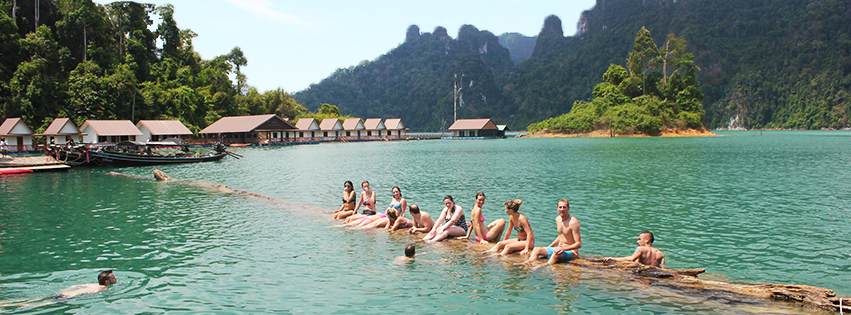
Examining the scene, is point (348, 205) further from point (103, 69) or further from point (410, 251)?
point (103, 69)

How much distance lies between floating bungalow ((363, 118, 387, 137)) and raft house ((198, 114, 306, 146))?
19.3 metres

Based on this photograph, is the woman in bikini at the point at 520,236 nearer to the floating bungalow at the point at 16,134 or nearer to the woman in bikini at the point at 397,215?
the woman in bikini at the point at 397,215

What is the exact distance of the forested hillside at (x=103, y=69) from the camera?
212 feet

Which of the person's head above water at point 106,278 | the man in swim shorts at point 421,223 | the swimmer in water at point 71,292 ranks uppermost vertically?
the man in swim shorts at point 421,223

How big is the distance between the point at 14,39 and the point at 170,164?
42493mm

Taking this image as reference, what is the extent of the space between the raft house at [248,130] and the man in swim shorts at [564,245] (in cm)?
7335

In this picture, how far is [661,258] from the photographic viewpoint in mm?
10086

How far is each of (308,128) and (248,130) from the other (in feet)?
53.1

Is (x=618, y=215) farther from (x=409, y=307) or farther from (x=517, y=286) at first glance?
(x=409, y=307)

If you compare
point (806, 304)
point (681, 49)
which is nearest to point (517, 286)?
point (806, 304)

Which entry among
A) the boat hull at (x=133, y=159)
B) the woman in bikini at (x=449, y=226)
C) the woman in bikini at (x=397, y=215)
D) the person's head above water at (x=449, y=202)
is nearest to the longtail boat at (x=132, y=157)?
the boat hull at (x=133, y=159)

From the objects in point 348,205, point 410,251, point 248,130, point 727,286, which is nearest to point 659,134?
point 248,130

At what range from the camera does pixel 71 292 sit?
9375mm

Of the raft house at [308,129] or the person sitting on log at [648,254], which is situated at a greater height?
the raft house at [308,129]
